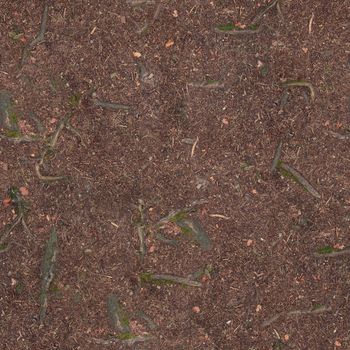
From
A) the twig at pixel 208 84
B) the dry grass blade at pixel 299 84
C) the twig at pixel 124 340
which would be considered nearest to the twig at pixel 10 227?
the twig at pixel 124 340

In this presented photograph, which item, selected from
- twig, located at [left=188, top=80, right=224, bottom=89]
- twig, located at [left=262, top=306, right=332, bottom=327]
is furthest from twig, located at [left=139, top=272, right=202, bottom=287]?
twig, located at [left=188, top=80, right=224, bottom=89]

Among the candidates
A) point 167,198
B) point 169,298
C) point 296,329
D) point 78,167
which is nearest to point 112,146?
point 78,167

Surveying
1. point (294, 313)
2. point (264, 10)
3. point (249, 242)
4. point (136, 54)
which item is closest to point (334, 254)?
point (294, 313)

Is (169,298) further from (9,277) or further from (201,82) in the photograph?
(201,82)

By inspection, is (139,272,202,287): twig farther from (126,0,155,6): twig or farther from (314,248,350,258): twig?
(126,0,155,6): twig

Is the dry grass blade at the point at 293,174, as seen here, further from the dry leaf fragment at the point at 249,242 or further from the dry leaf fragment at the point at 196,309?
the dry leaf fragment at the point at 196,309

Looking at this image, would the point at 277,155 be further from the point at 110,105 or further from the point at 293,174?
the point at 110,105
